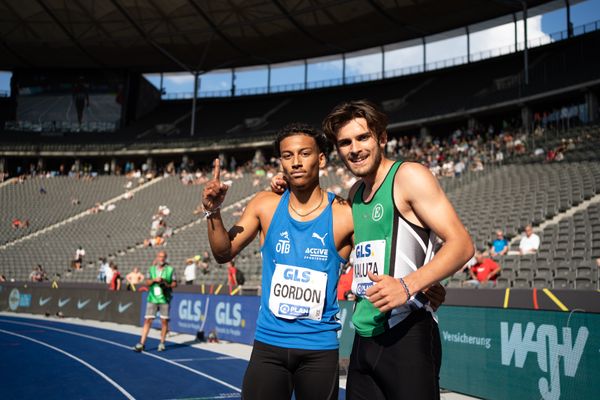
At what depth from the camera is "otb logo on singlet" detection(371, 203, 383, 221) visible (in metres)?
2.40

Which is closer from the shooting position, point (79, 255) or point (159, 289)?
point (159, 289)

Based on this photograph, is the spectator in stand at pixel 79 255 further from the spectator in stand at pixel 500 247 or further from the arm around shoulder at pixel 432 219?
the arm around shoulder at pixel 432 219

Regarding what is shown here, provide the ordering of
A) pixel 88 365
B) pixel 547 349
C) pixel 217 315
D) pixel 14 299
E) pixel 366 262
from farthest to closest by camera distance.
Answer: pixel 14 299, pixel 217 315, pixel 88 365, pixel 547 349, pixel 366 262

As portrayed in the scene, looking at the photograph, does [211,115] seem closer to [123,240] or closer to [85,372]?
[123,240]

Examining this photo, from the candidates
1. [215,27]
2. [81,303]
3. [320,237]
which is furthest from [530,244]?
[215,27]

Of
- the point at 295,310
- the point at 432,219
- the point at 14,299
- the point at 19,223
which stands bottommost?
the point at 14,299

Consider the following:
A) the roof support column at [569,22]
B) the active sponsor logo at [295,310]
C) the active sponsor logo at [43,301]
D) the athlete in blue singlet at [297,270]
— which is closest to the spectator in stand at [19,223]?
the active sponsor logo at [43,301]

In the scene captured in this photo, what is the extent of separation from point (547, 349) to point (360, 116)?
4138 millimetres

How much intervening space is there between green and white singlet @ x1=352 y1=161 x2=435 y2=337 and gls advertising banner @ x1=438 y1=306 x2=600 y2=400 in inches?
134

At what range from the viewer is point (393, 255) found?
2324 millimetres

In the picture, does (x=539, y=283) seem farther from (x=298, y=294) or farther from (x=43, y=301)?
(x=43, y=301)

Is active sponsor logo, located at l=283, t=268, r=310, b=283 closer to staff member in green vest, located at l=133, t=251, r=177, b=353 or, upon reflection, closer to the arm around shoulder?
the arm around shoulder

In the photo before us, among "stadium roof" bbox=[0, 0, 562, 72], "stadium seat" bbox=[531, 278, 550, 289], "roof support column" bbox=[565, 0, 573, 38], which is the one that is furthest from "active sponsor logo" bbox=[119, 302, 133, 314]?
"roof support column" bbox=[565, 0, 573, 38]

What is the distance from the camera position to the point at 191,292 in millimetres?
14492
